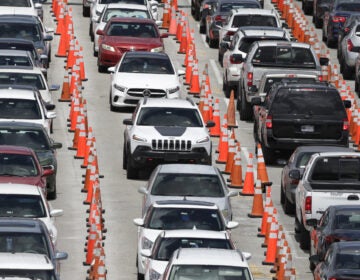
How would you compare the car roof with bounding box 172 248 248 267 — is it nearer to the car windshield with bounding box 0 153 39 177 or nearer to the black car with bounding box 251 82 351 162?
the car windshield with bounding box 0 153 39 177

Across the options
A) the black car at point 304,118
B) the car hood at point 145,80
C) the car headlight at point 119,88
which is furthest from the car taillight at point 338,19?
the black car at point 304,118

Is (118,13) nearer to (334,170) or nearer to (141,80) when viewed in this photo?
(141,80)

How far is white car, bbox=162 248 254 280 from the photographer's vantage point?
1030 inches

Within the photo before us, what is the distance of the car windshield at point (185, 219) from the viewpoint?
30.9m

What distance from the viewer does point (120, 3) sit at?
58812 millimetres

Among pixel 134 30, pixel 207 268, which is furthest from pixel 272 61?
pixel 207 268

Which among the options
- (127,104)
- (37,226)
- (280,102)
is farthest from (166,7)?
(37,226)

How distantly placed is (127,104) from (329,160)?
12.9m

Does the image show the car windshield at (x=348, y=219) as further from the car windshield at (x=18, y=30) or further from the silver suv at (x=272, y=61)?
the car windshield at (x=18, y=30)

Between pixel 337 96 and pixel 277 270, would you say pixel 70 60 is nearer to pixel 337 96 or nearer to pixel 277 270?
pixel 337 96

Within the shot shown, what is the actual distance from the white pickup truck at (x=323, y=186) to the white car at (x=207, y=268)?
6198 mm

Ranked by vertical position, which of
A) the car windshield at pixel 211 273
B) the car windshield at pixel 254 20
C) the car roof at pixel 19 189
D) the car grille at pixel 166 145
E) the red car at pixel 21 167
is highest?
the car windshield at pixel 211 273

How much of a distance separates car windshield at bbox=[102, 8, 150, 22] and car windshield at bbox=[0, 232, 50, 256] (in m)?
27.0

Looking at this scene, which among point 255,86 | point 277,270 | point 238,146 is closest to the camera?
point 277,270
